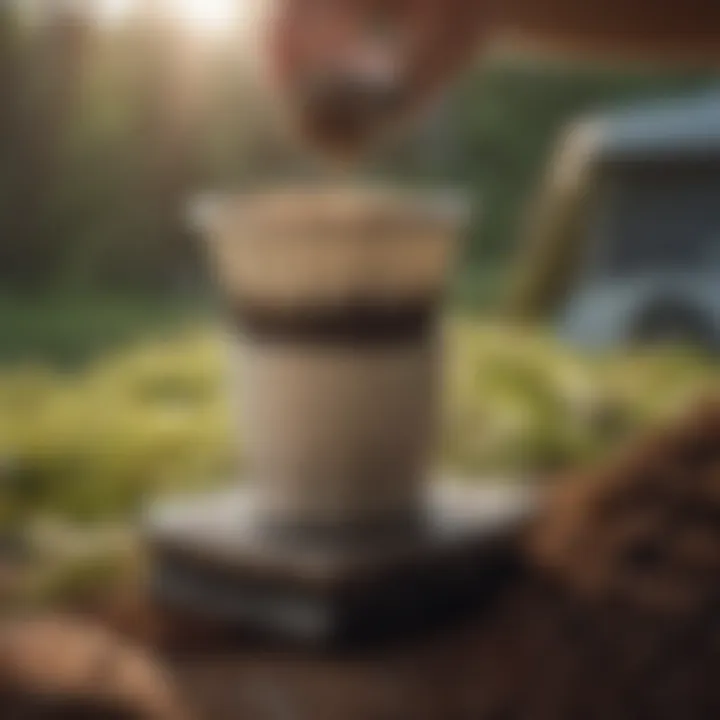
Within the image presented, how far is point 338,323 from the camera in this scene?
1.81ft

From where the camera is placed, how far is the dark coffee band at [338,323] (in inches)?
21.7

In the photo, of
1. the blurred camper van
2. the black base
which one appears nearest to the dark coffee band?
the black base

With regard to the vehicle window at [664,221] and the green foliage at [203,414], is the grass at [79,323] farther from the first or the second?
the vehicle window at [664,221]

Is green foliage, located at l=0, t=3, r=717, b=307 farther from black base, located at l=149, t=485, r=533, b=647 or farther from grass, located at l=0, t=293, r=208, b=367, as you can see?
black base, located at l=149, t=485, r=533, b=647

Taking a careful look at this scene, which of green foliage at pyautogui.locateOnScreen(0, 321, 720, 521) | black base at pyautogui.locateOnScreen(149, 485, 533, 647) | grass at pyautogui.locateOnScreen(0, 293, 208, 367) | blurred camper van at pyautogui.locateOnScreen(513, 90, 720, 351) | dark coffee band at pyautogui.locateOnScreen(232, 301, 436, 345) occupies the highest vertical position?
blurred camper van at pyautogui.locateOnScreen(513, 90, 720, 351)

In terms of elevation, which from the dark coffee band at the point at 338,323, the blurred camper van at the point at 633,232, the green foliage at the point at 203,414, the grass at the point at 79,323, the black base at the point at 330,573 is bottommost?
the black base at the point at 330,573

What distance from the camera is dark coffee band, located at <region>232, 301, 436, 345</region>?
55 centimetres

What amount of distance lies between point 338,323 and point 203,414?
172mm

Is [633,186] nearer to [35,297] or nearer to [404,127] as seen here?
[404,127]

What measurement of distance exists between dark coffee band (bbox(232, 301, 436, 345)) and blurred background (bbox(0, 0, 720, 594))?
110 millimetres

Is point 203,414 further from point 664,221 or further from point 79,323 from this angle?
point 664,221

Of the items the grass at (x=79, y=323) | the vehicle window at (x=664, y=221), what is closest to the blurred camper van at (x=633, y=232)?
the vehicle window at (x=664, y=221)

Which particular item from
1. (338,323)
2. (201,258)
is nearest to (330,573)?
(338,323)

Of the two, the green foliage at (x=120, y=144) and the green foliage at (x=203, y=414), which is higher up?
the green foliage at (x=120, y=144)
